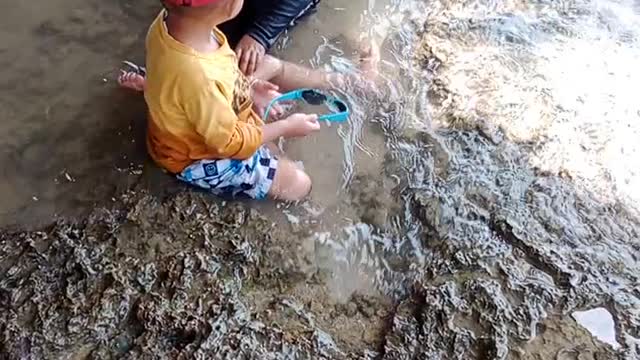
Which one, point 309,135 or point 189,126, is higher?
point 189,126

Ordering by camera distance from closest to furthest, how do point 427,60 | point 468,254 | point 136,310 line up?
point 136,310
point 468,254
point 427,60

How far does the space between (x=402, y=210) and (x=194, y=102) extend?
0.49 m

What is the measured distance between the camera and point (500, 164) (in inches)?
67.2

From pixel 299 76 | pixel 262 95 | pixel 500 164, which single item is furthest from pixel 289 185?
pixel 500 164

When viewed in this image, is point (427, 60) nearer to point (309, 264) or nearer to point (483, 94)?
point (483, 94)

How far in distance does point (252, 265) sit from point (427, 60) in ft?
2.45

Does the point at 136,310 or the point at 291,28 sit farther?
the point at 291,28

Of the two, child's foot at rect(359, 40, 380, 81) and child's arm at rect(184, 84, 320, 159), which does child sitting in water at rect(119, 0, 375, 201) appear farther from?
child's foot at rect(359, 40, 380, 81)

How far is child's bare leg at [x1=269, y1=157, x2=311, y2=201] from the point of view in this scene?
164 centimetres

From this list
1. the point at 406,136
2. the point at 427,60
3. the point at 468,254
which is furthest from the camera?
the point at 427,60

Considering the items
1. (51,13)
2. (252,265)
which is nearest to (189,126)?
(252,265)

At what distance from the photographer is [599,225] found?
5.25ft

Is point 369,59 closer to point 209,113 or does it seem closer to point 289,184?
point 289,184

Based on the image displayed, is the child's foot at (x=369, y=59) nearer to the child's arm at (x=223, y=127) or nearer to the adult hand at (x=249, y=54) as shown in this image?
the adult hand at (x=249, y=54)
